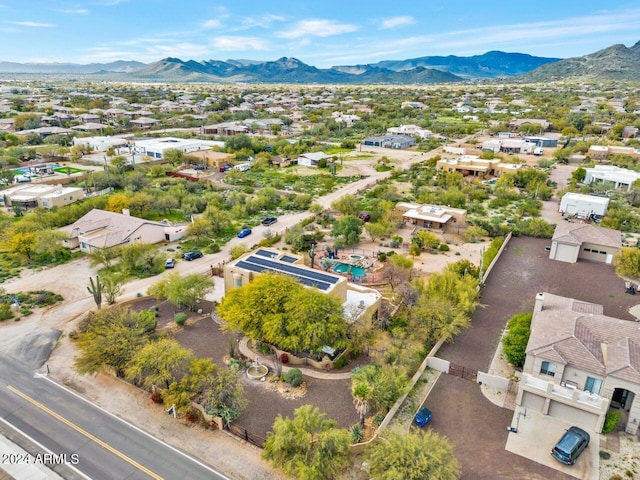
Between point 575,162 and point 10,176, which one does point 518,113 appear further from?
point 10,176

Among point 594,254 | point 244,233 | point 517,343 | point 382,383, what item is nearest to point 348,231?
point 244,233

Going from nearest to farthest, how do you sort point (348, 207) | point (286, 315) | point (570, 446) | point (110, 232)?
point (570, 446)
point (286, 315)
point (110, 232)
point (348, 207)

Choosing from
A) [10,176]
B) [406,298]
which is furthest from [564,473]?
[10,176]

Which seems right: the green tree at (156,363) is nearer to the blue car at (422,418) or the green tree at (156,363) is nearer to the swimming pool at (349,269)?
the blue car at (422,418)

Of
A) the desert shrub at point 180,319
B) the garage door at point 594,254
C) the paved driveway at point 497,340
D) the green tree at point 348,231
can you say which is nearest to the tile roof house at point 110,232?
the desert shrub at point 180,319

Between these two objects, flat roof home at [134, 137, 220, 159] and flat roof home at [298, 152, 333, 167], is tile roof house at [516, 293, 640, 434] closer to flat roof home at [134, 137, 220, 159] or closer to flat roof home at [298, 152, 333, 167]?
flat roof home at [298, 152, 333, 167]

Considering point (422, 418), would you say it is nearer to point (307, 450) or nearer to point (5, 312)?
point (307, 450)
